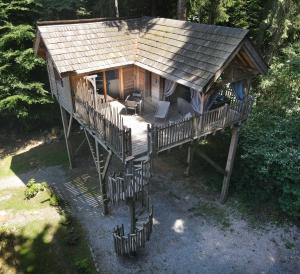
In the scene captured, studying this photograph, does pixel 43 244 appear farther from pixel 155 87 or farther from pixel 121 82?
pixel 155 87

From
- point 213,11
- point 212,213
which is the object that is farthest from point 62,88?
point 213,11

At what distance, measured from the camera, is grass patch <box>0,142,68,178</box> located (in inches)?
792

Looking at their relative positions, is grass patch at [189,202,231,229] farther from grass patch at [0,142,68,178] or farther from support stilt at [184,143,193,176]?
grass patch at [0,142,68,178]

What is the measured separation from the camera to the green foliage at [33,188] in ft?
55.6

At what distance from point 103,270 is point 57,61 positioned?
31.2 feet

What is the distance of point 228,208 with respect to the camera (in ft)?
52.0

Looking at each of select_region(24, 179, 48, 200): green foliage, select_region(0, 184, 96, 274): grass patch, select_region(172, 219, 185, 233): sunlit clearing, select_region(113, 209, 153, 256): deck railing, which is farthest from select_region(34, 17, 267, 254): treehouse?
select_region(24, 179, 48, 200): green foliage

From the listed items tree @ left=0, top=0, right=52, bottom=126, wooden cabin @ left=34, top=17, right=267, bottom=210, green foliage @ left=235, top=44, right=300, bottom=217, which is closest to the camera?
wooden cabin @ left=34, top=17, right=267, bottom=210

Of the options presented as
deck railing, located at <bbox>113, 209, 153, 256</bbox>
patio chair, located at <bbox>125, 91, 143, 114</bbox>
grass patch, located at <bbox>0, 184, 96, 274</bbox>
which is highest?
patio chair, located at <bbox>125, 91, 143, 114</bbox>

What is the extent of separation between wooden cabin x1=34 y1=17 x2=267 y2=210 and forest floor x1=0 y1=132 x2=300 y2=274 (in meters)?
1.82

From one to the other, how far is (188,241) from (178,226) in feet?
3.32

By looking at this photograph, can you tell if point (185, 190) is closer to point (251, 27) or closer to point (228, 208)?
point (228, 208)

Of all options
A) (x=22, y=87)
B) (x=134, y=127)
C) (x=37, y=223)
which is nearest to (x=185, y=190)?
(x=134, y=127)

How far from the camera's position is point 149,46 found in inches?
607
